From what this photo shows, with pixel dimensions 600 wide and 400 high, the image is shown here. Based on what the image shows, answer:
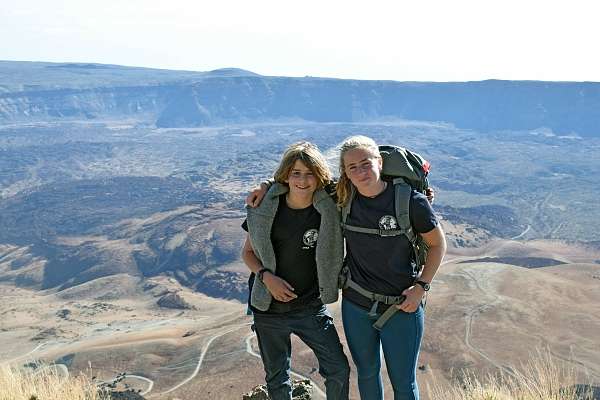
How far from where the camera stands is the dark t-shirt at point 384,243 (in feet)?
14.9

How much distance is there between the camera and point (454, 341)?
116 ft

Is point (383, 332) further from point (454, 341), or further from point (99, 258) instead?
point (99, 258)

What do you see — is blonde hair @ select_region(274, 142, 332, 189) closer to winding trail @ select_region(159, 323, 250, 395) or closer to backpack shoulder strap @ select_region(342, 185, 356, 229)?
backpack shoulder strap @ select_region(342, 185, 356, 229)

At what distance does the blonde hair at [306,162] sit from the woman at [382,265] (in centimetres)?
17

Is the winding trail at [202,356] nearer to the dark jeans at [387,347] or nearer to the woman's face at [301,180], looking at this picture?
the dark jeans at [387,347]

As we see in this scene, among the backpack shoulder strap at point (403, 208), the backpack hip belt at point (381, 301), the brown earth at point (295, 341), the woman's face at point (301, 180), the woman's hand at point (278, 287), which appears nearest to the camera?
the backpack shoulder strap at point (403, 208)

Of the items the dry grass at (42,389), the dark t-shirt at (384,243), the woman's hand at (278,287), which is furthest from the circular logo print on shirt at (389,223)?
the dry grass at (42,389)

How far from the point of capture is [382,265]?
4.65m

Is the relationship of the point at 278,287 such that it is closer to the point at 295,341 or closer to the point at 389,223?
the point at 389,223

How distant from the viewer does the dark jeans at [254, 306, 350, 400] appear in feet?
16.6

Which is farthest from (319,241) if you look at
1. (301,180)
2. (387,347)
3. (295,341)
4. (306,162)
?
(295,341)

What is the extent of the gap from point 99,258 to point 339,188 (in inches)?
3823

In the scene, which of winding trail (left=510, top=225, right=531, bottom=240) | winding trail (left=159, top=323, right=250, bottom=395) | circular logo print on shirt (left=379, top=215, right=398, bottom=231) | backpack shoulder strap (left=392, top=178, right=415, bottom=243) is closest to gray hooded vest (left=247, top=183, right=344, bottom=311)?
circular logo print on shirt (left=379, top=215, right=398, bottom=231)

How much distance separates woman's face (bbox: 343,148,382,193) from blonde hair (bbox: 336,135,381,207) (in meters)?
0.04
